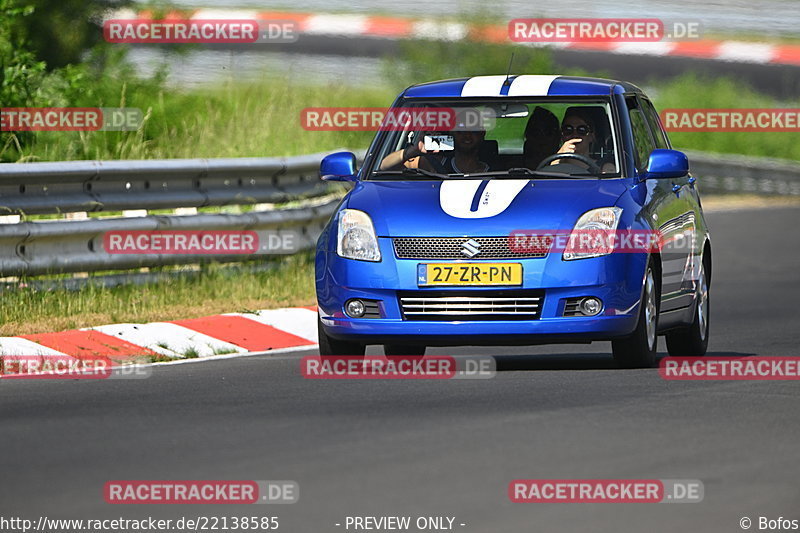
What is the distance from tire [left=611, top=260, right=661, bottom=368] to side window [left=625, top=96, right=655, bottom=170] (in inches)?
33.8

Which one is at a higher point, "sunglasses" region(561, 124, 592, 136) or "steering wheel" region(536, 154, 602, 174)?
"sunglasses" region(561, 124, 592, 136)

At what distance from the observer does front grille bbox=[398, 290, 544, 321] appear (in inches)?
401

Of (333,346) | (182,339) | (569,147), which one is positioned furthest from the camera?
(182,339)

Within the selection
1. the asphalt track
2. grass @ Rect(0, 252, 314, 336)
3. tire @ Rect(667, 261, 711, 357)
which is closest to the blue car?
tire @ Rect(667, 261, 711, 357)

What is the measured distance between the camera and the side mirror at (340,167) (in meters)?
11.3

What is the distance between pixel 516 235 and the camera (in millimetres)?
10164

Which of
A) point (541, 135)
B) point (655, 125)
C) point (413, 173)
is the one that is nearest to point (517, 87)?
point (541, 135)

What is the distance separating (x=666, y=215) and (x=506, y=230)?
1.43 meters

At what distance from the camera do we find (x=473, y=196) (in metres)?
10.5

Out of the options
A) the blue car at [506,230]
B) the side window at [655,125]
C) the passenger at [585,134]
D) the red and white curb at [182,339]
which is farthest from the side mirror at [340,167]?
the side window at [655,125]

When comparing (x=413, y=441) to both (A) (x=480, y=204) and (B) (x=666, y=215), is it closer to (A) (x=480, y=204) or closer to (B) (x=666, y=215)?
(A) (x=480, y=204)

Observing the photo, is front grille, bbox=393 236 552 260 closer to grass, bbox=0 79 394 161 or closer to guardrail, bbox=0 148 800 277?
guardrail, bbox=0 148 800 277

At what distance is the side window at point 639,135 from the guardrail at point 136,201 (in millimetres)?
3806

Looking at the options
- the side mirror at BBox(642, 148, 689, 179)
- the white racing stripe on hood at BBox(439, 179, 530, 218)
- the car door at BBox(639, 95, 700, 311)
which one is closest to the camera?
the white racing stripe on hood at BBox(439, 179, 530, 218)
